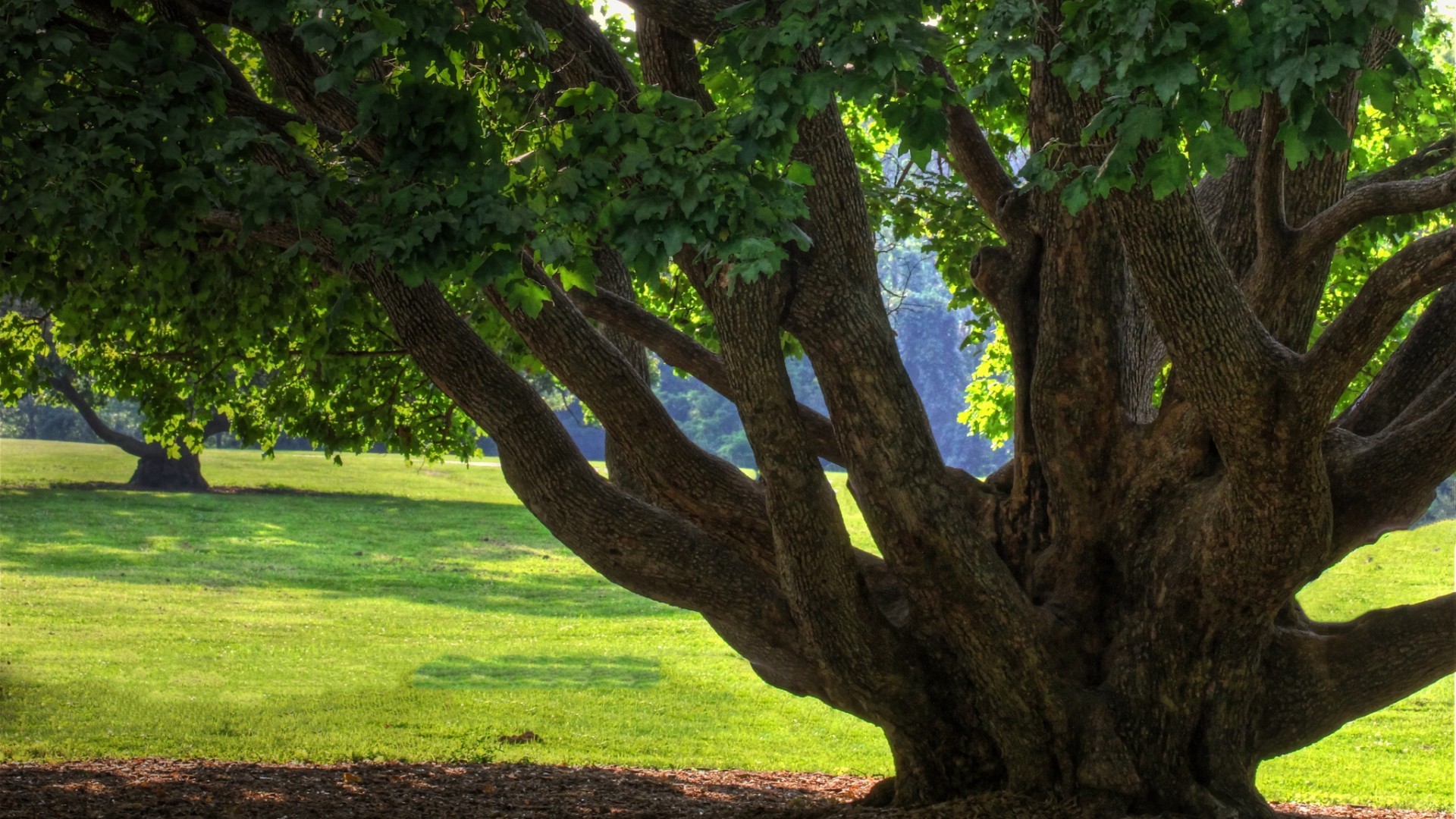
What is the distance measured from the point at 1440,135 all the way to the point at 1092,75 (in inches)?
325

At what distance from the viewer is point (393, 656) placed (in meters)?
19.0

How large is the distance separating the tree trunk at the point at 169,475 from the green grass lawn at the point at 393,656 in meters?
3.11

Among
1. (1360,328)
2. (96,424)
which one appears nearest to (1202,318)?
(1360,328)

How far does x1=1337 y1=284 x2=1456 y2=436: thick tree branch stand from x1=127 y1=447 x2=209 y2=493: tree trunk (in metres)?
37.0

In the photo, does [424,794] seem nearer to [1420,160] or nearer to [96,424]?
[1420,160]

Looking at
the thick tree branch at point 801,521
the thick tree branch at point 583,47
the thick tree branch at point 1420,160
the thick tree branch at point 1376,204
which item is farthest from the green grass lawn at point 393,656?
the thick tree branch at point 1376,204

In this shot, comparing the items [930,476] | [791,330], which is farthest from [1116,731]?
[791,330]

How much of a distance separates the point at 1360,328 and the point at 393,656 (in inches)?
633

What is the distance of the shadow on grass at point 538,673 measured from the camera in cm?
1756

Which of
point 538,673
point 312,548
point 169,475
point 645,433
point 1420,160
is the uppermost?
point 1420,160

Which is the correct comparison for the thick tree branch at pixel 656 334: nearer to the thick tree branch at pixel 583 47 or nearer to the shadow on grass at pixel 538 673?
the thick tree branch at pixel 583 47

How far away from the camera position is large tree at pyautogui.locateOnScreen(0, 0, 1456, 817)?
15.2ft

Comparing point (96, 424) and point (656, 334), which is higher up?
point (656, 334)

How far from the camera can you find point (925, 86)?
4.62m
